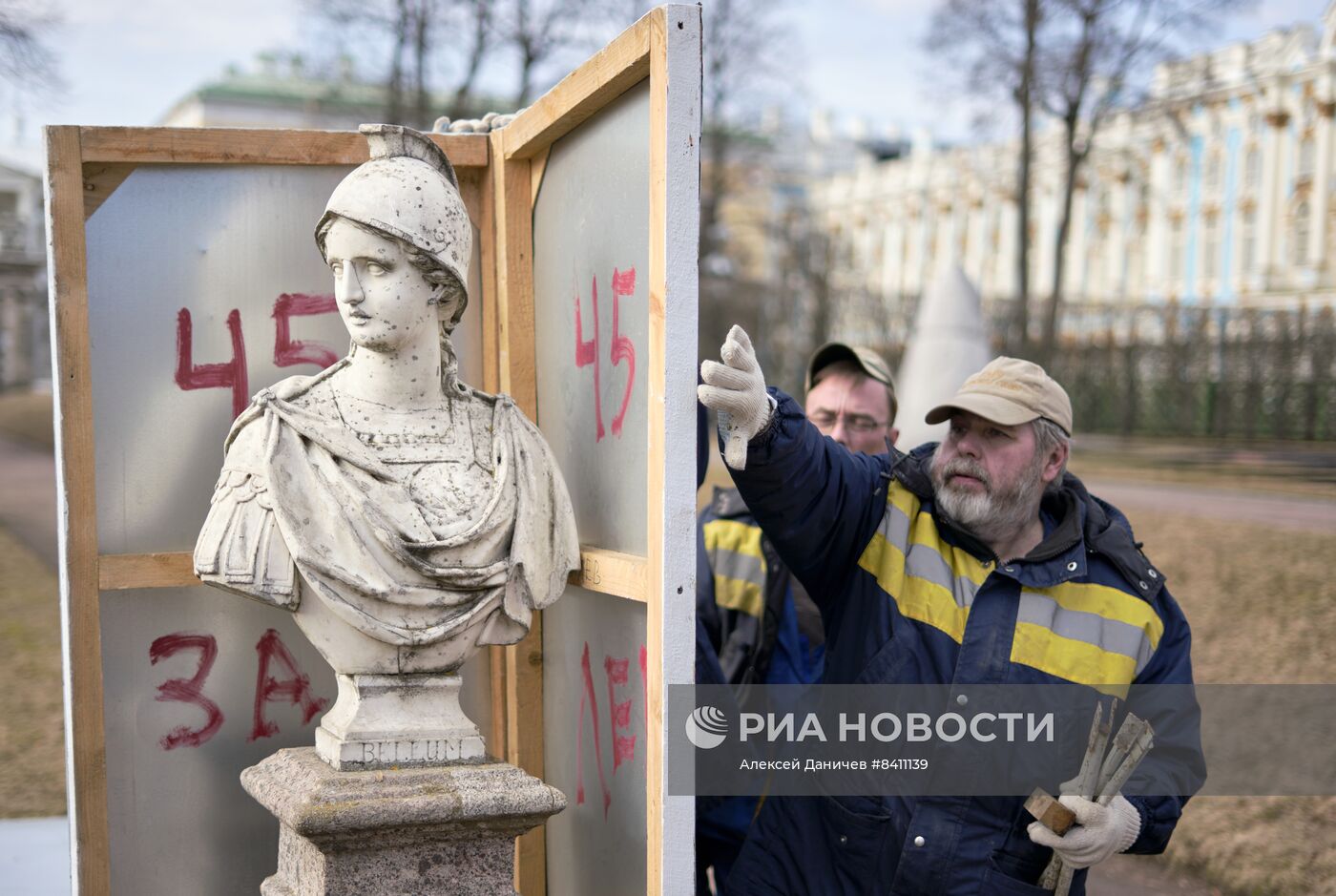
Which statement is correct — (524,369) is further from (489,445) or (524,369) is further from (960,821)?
(960,821)

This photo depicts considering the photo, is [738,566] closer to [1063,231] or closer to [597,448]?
[597,448]

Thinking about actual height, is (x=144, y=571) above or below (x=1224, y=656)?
above

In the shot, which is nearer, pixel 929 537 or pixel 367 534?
pixel 367 534

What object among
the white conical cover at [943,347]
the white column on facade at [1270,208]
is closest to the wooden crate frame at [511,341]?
the white conical cover at [943,347]

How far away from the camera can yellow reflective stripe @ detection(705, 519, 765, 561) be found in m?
4.19

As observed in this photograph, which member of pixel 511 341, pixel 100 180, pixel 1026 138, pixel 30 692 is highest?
pixel 1026 138

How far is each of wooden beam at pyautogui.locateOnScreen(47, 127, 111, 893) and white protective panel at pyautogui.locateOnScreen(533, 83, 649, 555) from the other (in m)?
1.19

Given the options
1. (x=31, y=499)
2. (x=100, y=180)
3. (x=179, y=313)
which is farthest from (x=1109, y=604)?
(x=31, y=499)

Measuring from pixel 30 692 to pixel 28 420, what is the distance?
16504mm

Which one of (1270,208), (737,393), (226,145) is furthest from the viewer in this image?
(1270,208)

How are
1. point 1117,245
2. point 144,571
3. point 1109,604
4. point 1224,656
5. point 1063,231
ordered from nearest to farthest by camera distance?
point 1109,604 → point 144,571 → point 1224,656 → point 1063,231 → point 1117,245

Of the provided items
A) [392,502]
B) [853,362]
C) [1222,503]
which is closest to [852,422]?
[853,362]

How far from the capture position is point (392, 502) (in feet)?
10.5

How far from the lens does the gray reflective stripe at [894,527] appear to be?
141 inches
